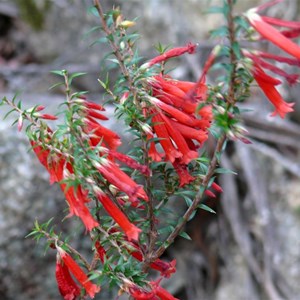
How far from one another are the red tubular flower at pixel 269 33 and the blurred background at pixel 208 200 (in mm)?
1425

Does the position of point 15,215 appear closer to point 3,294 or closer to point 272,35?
point 3,294

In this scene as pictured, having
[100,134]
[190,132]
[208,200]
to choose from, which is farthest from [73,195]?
[208,200]

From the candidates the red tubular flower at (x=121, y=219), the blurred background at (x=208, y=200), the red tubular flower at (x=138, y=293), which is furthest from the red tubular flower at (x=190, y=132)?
the blurred background at (x=208, y=200)

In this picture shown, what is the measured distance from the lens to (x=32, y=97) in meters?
4.27

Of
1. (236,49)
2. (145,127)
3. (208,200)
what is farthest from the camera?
(208,200)

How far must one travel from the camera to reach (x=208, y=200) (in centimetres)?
398

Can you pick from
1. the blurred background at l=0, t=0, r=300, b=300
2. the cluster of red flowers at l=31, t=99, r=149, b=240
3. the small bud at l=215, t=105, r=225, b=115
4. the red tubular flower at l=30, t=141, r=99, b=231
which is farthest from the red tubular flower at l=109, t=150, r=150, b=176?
the blurred background at l=0, t=0, r=300, b=300

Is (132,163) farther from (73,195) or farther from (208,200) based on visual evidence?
(208,200)

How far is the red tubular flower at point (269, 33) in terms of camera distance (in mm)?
1155

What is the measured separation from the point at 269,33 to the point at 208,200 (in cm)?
287

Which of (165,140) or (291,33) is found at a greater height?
(291,33)

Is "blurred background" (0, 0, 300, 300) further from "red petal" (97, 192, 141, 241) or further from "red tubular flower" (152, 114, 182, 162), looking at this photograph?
"red petal" (97, 192, 141, 241)

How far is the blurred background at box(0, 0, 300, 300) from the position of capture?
342 cm

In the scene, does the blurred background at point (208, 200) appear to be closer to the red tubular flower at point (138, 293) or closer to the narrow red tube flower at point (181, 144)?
the narrow red tube flower at point (181, 144)
